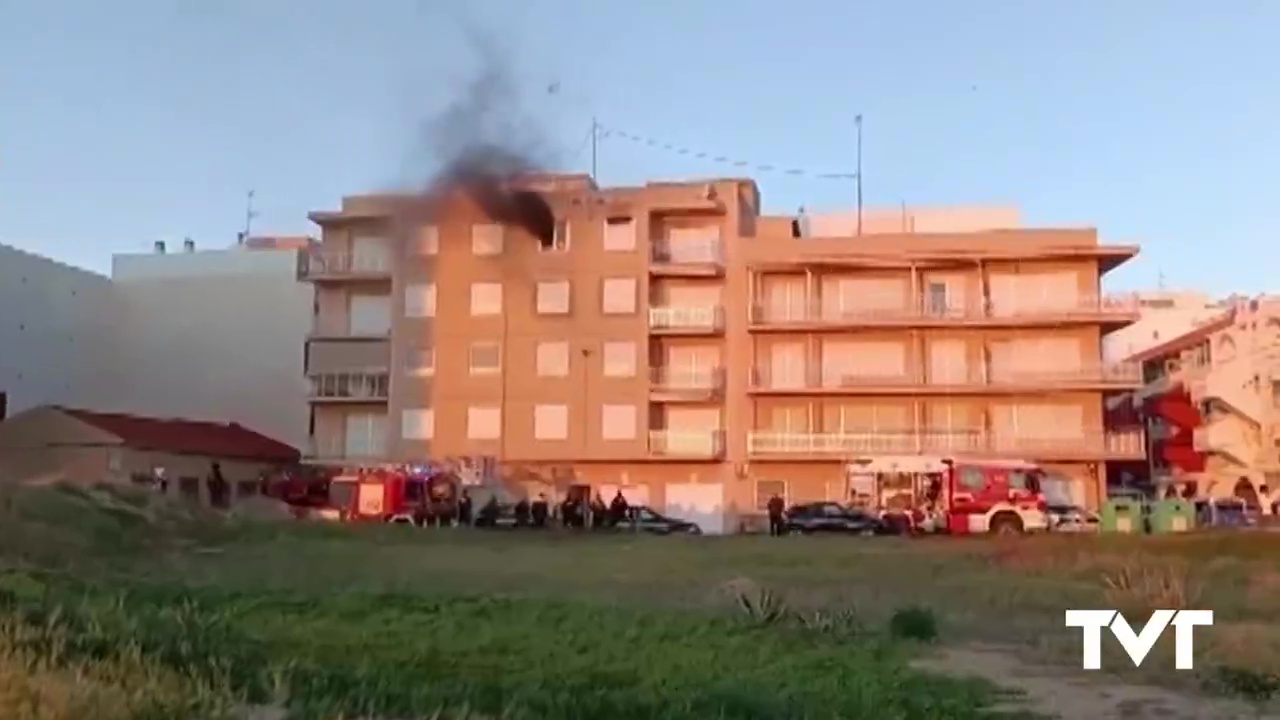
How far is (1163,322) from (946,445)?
4014 cm

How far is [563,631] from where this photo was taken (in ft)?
43.7

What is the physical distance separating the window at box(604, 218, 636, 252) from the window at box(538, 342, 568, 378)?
4.60m

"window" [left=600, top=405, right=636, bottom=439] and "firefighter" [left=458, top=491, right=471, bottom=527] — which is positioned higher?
Answer: "window" [left=600, top=405, right=636, bottom=439]

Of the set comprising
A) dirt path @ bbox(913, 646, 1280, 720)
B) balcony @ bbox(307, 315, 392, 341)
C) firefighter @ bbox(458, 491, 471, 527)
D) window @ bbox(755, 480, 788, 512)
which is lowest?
dirt path @ bbox(913, 646, 1280, 720)

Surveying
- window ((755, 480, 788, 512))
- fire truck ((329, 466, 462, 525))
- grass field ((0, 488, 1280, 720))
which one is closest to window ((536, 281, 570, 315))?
fire truck ((329, 466, 462, 525))

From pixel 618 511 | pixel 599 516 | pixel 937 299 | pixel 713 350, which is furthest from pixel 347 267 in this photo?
pixel 937 299

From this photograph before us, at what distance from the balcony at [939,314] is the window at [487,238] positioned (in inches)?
438

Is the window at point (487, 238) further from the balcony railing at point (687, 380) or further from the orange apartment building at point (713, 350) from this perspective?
the balcony railing at point (687, 380)

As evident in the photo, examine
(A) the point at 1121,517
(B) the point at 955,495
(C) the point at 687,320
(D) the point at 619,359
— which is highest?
(C) the point at 687,320

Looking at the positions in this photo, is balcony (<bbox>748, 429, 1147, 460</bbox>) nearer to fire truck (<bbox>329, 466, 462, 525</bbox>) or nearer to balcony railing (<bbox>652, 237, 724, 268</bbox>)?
balcony railing (<bbox>652, 237, 724, 268</bbox>)

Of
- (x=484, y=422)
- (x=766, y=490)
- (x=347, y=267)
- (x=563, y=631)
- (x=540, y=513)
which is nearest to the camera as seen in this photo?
(x=563, y=631)

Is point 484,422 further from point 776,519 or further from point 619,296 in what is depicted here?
point 776,519

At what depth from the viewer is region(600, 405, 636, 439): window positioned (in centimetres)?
A: 5628

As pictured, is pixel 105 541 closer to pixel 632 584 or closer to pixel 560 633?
pixel 632 584
